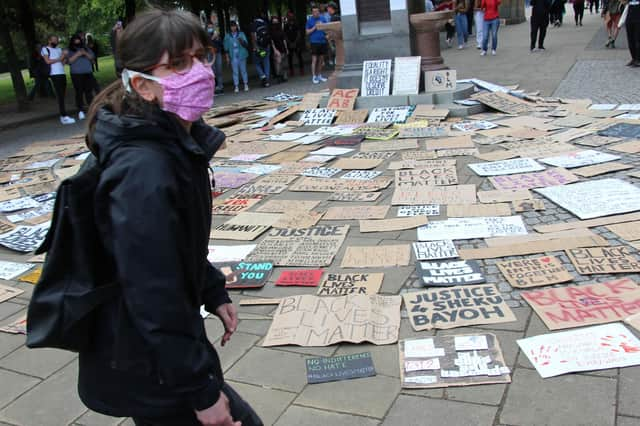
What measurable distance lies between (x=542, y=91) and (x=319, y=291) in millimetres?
8461

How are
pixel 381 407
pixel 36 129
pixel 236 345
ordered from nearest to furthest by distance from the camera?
1. pixel 381 407
2. pixel 236 345
3. pixel 36 129

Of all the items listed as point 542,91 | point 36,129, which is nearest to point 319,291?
point 542,91

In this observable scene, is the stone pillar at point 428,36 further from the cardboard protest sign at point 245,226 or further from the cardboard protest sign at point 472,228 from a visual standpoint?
the cardboard protest sign at point 472,228

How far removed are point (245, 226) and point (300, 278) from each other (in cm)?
130

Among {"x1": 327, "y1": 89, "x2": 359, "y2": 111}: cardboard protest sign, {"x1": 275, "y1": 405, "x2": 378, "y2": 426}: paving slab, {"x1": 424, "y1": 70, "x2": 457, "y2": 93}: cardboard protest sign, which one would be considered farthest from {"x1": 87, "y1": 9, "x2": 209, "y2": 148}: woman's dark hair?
{"x1": 424, "y1": 70, "x2": 457, "y2": 93}: cardboard protest sign

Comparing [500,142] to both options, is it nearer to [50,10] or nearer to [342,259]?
[342,259]

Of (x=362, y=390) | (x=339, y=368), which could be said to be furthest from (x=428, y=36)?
(x=362, y=390)

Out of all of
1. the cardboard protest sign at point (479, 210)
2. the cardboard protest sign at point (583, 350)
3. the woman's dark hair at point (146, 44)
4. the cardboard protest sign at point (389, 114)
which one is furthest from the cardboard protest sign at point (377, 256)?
the cardboard protest sign at point (389, 114)

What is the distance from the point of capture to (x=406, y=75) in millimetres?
9992

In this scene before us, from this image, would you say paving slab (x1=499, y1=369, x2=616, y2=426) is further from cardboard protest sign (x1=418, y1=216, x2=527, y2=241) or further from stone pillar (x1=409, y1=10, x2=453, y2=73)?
stone pillar (x1=409, y1=10, x2=453, y2=73)

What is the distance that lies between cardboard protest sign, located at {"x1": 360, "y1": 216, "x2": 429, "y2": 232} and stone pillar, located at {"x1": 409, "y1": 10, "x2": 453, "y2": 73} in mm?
5840

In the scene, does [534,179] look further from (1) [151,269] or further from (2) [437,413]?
(1) [151,269]

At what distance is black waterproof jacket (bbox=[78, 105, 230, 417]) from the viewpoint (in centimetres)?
137

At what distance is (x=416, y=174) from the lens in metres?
6.12
